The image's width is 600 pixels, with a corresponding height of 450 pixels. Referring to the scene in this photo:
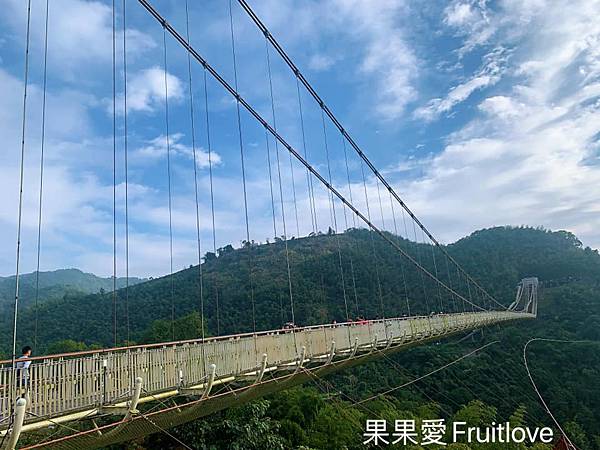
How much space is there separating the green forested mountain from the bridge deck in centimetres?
483

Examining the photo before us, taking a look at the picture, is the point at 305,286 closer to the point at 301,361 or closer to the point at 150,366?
the point at 301,361

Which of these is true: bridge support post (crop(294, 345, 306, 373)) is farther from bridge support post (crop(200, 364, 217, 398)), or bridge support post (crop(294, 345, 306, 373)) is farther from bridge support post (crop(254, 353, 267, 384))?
bridge support post (crop(200, 364, 217, 398))

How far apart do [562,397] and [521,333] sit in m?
12.4

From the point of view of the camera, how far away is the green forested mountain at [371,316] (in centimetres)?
1594

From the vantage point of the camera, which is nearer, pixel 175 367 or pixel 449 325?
pixel 175 367

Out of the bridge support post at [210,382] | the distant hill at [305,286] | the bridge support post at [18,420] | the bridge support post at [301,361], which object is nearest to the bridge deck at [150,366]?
the bridge support post at [301,361]

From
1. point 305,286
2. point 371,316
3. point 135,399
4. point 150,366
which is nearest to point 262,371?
point 150,366

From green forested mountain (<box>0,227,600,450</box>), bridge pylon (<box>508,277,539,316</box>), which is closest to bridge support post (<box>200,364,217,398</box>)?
green forested mountain (<box>0,227,600,450</box>)

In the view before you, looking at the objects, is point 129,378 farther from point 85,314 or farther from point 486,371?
point 85,314

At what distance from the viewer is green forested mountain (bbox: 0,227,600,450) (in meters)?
15.9

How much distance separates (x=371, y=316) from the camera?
40125mm

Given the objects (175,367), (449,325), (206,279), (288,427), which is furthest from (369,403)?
(206,279)

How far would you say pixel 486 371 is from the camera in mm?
31953

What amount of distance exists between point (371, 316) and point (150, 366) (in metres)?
35.1
